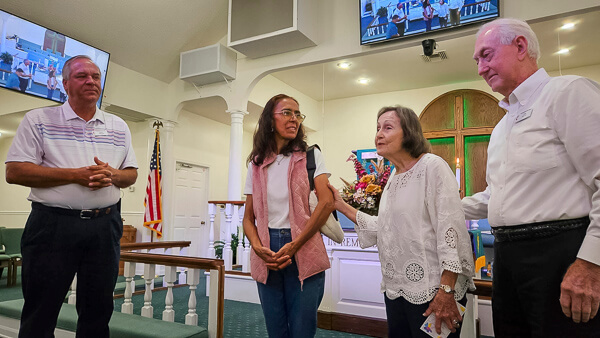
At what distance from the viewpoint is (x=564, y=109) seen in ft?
3.65

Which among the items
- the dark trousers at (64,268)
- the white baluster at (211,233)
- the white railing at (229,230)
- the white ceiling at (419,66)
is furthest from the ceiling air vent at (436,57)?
the dark trousers at (64,268)

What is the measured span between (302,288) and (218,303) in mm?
→ 823

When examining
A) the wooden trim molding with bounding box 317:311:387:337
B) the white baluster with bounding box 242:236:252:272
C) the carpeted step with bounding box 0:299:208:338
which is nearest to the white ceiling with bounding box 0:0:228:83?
the white baluster with bounding box 242:236:252:272

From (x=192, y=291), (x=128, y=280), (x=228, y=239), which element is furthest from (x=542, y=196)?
(x=228, y=239)

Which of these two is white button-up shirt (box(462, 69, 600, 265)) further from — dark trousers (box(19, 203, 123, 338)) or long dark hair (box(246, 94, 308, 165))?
dark trousers (box(19, 203, 123, 338))

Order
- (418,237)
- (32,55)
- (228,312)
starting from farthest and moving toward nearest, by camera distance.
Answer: (32,55), (228,312), (418,237)

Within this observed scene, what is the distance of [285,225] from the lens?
1720mm

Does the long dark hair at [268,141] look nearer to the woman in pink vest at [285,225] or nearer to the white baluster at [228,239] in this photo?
the woman in pink vest at [285,225]

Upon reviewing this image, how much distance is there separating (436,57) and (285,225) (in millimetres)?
5883

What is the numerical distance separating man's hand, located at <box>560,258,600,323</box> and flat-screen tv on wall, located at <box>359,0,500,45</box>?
4.08 metres

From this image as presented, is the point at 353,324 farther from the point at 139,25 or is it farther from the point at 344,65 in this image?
the point at 139,25

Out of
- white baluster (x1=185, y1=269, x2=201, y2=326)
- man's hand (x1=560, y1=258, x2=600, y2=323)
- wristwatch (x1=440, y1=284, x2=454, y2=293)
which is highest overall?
man's hand (x1=560, y1=258, x2=600, y2=323)

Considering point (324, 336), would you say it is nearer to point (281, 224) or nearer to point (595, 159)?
point (281, 224)

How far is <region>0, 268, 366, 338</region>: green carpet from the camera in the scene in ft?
11.2
